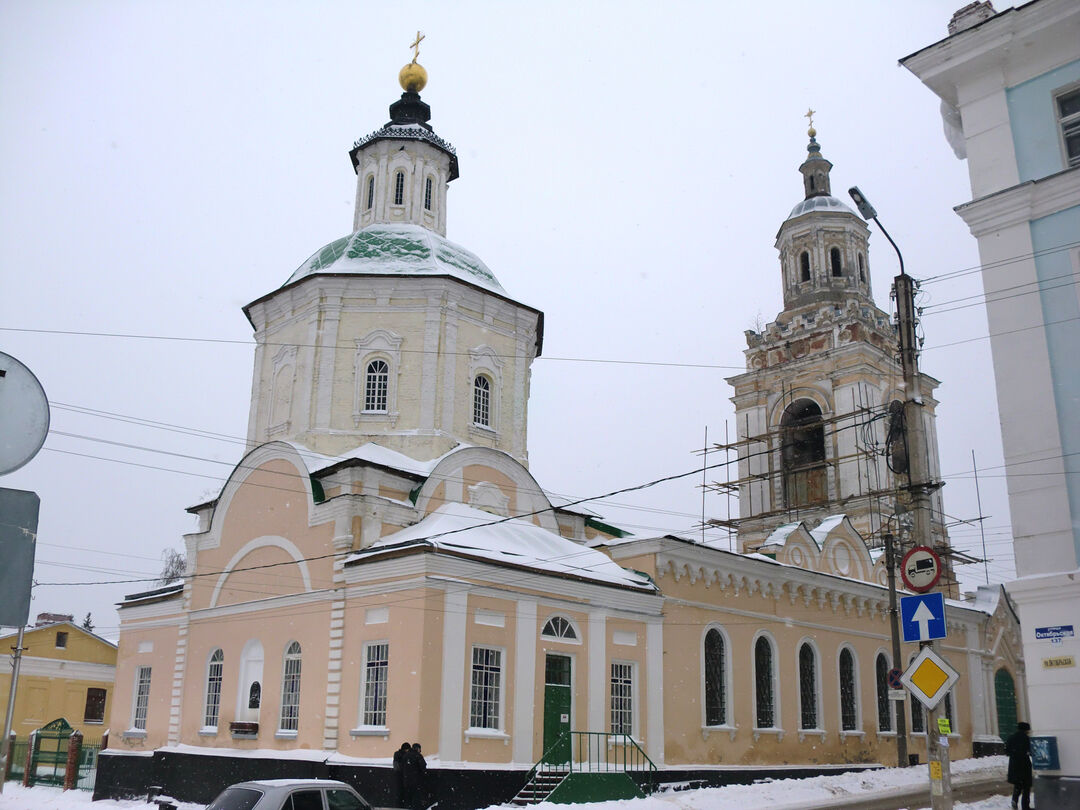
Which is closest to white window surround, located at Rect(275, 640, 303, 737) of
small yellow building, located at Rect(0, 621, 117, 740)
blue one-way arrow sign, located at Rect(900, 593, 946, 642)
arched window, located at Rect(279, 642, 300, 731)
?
arched window, located at Rect(279, 642, 300, 731)

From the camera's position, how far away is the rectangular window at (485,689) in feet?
58.4

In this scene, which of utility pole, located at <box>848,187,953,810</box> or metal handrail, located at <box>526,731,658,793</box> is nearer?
utility pole, located at <box>848,187,953,810</box>

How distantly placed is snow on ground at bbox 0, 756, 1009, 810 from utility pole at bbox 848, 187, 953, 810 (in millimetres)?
5067

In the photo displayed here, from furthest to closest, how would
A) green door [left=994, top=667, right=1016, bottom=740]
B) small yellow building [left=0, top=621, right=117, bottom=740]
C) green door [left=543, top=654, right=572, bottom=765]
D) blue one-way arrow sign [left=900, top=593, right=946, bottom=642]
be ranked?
small yellow building [left=0, top=621, right=117, bottom=740] → green door [left=994, top=667, right=1016, bottom=740] → green door [left=543, top=654, right=572, bottom=765] → blue one-way arrow sign [left=900, top=593, right=946, bottom=642]

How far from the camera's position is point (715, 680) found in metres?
22.5

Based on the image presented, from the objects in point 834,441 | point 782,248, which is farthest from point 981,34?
point 782,248

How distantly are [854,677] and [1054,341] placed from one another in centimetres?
1720

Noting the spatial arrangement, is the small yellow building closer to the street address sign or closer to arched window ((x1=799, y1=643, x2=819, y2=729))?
arched window ((x1=799, y1=643, x2=819, y2=729))

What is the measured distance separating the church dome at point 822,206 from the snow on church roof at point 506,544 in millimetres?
24625

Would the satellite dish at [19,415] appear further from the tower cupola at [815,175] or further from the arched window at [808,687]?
the tower cupola at [815,175]

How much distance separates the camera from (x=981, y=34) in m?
12.8

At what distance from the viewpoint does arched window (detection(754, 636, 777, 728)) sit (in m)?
23.5

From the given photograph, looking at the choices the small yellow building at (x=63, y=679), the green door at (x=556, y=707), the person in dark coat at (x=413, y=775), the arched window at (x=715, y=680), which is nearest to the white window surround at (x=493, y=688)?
the green door at (x=556, y=707)

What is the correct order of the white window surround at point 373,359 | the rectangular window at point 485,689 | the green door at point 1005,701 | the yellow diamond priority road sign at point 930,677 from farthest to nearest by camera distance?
1. the green door at point 1005,701
2. the white window surround at point 373,359
3. the rectangular window at point 485,689
4. the yellow diamond priority road sign at point 930,677
